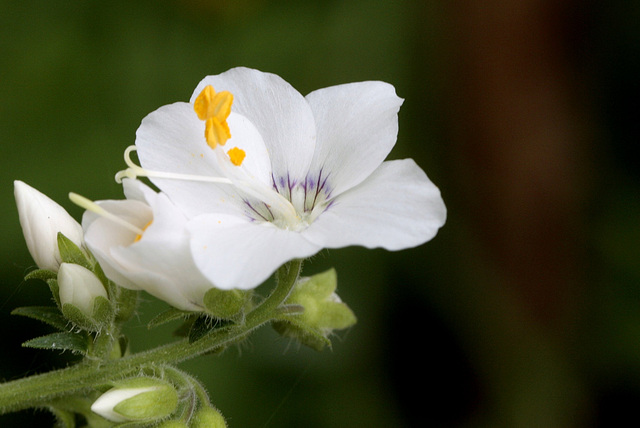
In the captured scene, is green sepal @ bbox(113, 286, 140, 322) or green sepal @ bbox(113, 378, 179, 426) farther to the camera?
green sepal @ bbox(113, 286, 140, 322)

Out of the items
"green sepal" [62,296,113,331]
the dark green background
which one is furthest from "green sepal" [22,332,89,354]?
the dark green background

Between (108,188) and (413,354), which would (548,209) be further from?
(108,188)

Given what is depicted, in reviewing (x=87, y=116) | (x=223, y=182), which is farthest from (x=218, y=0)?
(x=223, y=182)

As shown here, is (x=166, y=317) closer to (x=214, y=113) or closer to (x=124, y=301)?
(x=124, y=301)

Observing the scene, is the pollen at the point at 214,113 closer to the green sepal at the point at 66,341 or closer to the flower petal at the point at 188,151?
the flower petal at the point at 188,151

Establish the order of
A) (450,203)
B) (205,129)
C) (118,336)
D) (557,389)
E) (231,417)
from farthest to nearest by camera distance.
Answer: (450,203) → (557,389) → (231,417) → (118,336) → (205,129)

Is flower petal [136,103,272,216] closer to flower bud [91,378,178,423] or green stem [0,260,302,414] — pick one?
green stem [0,260,302,414]
